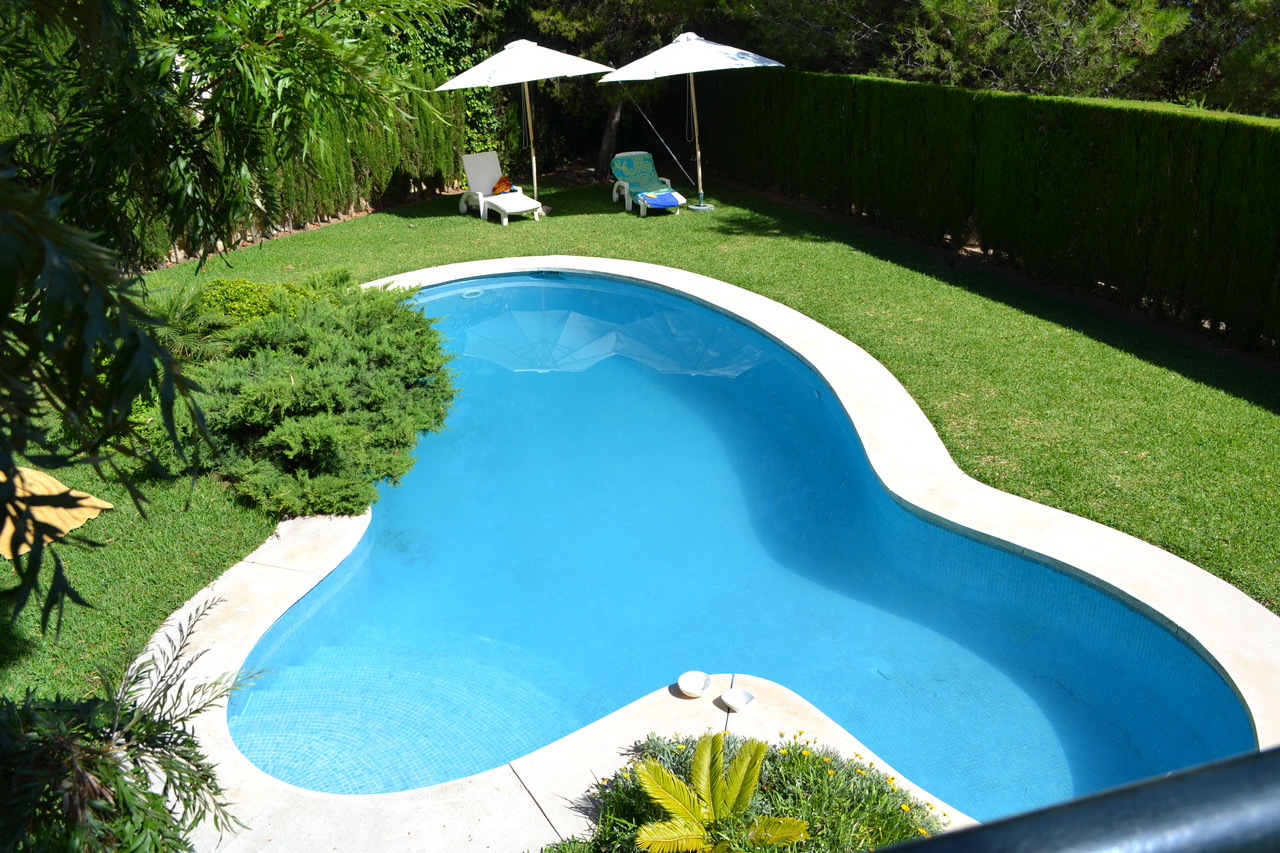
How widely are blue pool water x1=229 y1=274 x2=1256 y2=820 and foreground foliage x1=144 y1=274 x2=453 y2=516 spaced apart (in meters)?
0.44

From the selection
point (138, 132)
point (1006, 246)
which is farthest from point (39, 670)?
point (1006, 246)

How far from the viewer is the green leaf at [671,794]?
4805 mm

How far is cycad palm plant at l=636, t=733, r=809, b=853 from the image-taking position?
4.69m

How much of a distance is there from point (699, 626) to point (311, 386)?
14.3 ft

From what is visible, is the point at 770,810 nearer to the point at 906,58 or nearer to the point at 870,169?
the point at 870,169

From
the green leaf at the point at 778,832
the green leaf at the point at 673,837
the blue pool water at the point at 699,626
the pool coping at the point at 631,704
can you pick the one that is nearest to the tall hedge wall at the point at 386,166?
the blue pool water at the point at 699,626

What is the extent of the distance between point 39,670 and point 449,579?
298 cm

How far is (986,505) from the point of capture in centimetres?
811

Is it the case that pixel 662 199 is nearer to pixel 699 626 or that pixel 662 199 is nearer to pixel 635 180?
pixel 635 180

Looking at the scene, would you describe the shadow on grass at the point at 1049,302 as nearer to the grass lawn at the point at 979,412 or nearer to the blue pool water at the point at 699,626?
the grass lawn at the point at 979,412

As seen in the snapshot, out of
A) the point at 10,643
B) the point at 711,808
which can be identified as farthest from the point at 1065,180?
the point at 10,643

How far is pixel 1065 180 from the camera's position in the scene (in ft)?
43.1

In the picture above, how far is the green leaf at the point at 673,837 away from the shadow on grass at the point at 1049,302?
7.56 metres

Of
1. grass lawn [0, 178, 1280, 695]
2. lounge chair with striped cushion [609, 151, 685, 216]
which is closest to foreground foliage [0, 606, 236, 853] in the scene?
grass lawn [0, 178, 1280, 695]
